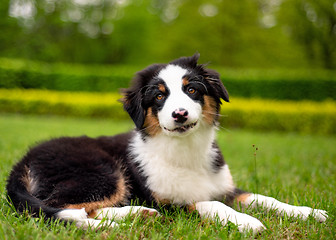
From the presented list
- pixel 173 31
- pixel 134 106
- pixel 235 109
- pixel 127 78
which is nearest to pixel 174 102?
pixel 134 106

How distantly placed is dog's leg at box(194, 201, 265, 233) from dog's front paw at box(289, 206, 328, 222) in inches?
18.4

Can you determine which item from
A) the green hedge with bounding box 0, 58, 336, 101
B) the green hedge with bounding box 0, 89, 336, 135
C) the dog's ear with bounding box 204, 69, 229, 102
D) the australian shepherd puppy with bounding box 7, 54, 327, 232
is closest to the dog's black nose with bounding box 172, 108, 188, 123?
the australian shepherd puppy with bounding box 7, 54, 327, 232

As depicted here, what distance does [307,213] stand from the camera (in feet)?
8.62

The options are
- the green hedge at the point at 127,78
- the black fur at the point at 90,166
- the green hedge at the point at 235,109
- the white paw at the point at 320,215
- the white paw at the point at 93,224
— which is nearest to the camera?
the white paw at the point at 93,224

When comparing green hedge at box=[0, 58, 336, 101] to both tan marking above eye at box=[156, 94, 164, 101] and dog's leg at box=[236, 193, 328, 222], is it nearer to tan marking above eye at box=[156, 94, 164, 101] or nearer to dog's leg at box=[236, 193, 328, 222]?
dog's leg at box=[236, 193, 328, 222]

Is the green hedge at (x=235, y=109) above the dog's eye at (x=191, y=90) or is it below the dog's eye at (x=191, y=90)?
below

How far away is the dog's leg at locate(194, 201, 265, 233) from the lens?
2332 millimetres

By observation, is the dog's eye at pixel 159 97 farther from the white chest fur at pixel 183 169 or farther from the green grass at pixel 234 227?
the green grass at pixel 234 227

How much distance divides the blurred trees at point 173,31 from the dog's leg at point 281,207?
65.2 feet

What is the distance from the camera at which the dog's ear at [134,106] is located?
294cm

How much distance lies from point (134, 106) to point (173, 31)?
21909mm

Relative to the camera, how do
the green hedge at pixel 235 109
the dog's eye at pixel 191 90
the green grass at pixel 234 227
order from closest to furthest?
1. the green grass at pixel 234 227
2. the dog's eye at pixel 191 90
3. the green hedge at pixel 235 109

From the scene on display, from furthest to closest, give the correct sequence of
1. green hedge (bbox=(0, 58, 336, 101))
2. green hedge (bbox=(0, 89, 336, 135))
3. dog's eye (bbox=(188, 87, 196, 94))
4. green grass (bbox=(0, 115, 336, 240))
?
green hedge (bbox=(0, 58, 336, 101))
green hedge (bbox=(0, 89, 336, 135))
dog's eye (bbox=(188, 87, 196, 94))
green grass (bbox=(0, 115, 336, 240))

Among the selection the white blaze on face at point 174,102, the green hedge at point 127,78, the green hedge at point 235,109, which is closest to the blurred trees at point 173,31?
the green hedge at point 127,78
